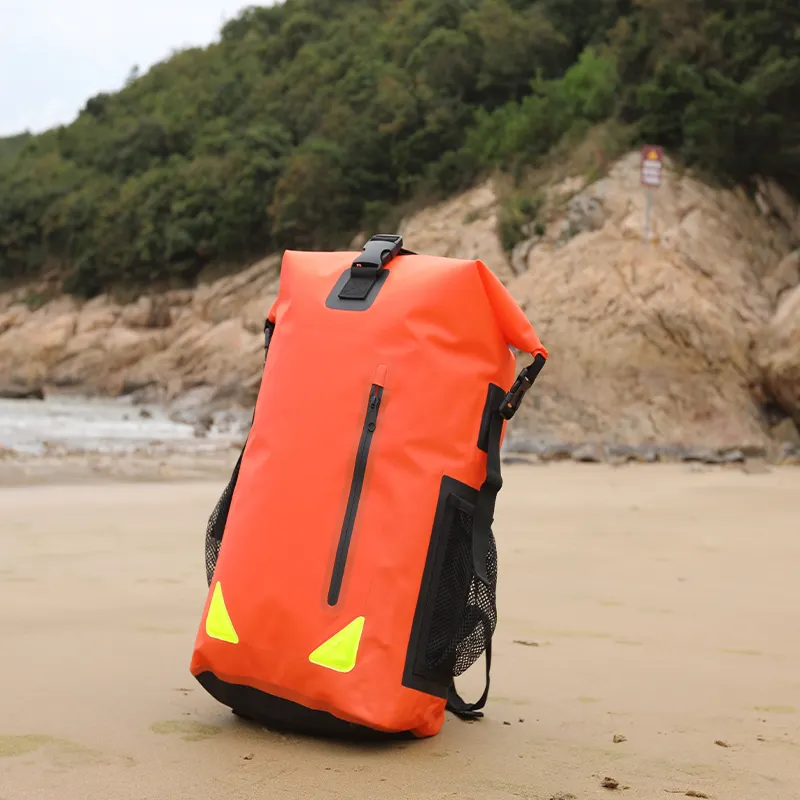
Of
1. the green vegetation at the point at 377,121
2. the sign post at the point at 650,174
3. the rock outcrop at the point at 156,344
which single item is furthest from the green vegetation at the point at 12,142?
the sign post at the point at 650,174

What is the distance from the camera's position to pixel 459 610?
6.15 feet

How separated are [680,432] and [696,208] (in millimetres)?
5167

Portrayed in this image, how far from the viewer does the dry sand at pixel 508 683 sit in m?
1.55

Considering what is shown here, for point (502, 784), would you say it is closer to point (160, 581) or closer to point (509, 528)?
point (160, 581)

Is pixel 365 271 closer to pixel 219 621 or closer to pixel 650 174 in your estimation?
pixel 219 621

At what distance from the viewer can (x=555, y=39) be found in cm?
2227

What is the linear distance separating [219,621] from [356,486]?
0.36 meters

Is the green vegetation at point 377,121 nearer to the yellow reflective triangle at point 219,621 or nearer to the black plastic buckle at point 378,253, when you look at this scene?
the black plastic buckle at point 378,253

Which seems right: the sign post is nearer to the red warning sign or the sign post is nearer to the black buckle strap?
the red warning sign

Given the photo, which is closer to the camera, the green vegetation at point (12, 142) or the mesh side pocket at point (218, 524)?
the mesh side pocket at point (218, 524)

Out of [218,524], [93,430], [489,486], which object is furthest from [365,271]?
[93,430]

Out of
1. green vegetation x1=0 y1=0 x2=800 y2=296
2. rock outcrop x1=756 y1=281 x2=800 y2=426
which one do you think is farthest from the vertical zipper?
green vegetation x1=0 y1=0 x2=800 y2=296

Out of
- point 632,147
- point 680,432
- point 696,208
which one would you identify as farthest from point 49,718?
point 632,147

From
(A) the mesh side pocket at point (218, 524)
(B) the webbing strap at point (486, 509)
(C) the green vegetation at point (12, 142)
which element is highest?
(C) the green vegetation at point (12, 142)
